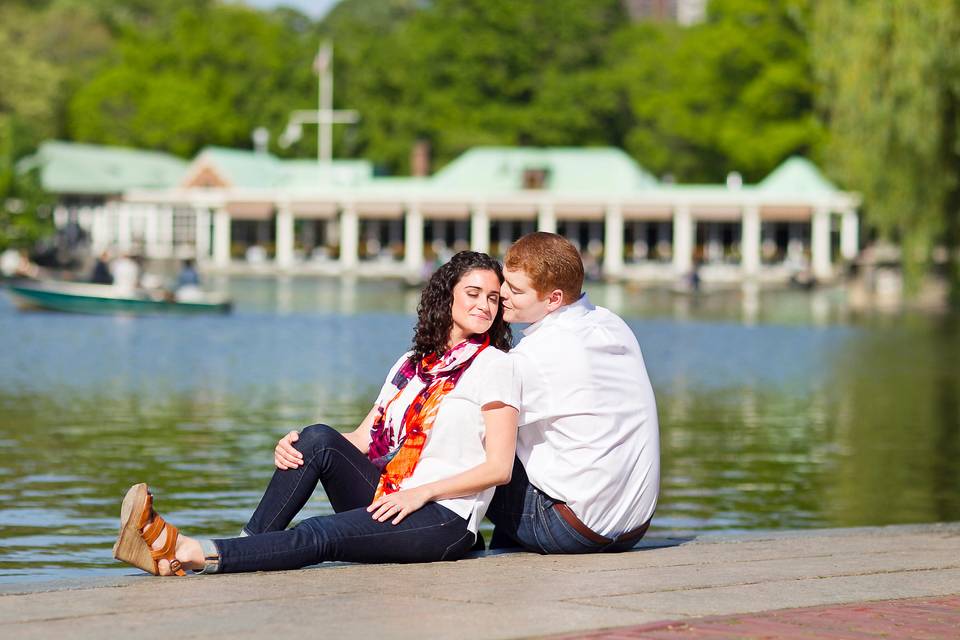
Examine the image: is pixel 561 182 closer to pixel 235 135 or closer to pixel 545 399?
pixel 235 135

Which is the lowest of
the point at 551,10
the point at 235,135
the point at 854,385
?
the point at 854,385

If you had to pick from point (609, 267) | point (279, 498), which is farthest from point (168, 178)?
point (279, 498)

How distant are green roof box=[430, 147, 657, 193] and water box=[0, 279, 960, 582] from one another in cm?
3195

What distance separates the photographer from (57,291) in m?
35.8

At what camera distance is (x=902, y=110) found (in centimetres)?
2577

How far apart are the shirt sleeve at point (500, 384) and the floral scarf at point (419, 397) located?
0.46 feet

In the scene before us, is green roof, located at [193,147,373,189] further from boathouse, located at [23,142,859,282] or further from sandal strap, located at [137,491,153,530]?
sandal strap, located at [137,491,153,530]

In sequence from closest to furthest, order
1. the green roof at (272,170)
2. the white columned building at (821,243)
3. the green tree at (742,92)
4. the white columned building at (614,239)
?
1. the white columned building at (821,243)
2. the green tree at (742,92)
3. the white columned building at (614,239)
4. the green roof at (272,170)

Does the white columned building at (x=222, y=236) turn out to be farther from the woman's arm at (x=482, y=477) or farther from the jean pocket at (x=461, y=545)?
the woman's arm at (x=482, y=477)

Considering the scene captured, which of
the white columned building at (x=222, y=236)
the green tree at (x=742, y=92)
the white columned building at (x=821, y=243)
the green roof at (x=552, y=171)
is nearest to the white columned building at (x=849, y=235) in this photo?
the white columned building at (x=821, y=243)

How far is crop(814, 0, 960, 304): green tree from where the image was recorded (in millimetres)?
24766

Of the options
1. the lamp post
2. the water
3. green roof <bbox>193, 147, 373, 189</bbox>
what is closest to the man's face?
the water

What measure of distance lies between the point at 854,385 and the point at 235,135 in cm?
6401

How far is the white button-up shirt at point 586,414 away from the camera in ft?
20.3
